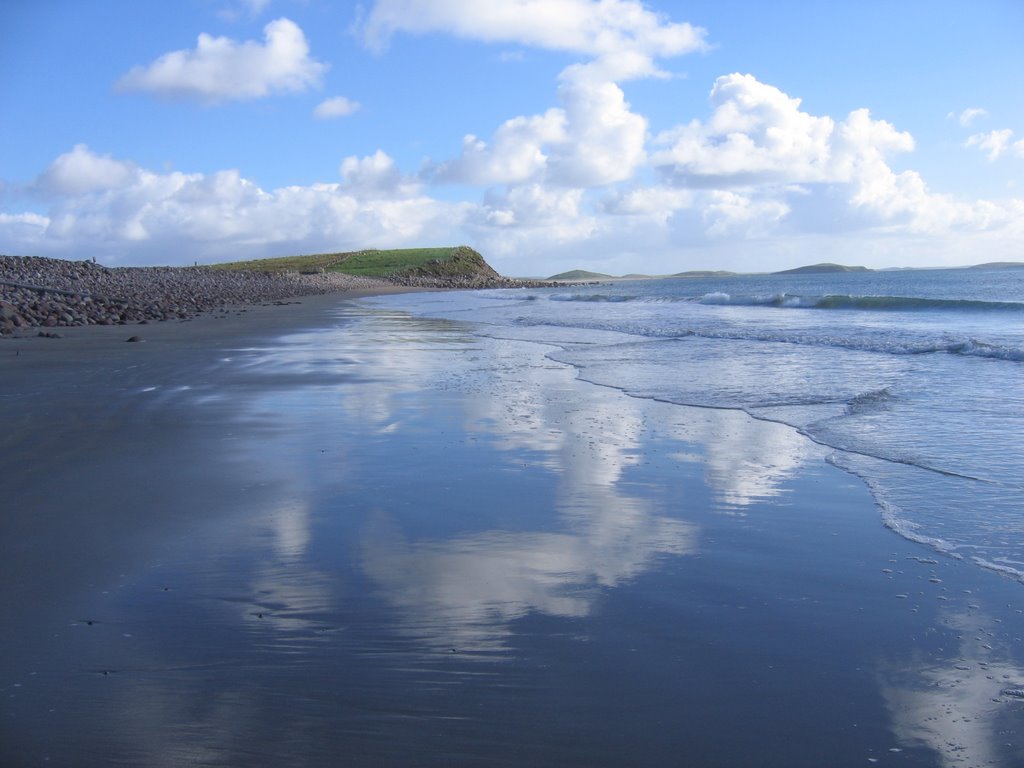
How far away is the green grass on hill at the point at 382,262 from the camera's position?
9631 cm

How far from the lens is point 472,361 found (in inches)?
567

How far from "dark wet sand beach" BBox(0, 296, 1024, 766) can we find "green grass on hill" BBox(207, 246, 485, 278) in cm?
8514

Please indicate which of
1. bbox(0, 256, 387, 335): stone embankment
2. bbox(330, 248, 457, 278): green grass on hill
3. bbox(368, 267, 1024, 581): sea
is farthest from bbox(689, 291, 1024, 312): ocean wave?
bbox(330, 248, 457, 278): green grass on hill

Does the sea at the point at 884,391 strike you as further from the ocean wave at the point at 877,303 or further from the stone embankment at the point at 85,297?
the stone embankment at the point at 85,297

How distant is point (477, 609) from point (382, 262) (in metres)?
104

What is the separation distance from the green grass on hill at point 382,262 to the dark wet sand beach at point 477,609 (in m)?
85.1

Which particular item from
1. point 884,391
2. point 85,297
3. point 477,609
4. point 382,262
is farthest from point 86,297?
point 382,262

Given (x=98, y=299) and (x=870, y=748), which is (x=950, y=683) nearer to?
(x=870, y=748)

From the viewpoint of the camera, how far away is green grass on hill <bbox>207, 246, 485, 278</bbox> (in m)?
96.3

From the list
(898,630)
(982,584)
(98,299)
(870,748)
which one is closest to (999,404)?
(982,584)

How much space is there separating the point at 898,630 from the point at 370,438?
5008 mm

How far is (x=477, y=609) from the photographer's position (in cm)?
366

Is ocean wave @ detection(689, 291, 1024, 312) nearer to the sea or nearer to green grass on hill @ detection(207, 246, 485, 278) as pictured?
the sea

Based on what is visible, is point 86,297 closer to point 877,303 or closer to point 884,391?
point 884,391
